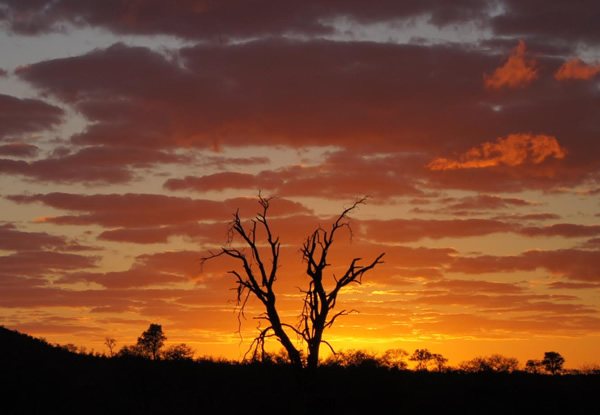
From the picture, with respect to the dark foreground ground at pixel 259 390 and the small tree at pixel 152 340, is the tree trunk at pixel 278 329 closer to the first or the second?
the dark foreground ground at pixel 259 390

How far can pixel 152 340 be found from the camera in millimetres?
114250

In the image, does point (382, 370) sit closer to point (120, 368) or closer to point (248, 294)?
point (248, 294)

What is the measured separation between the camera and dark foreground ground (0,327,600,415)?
153ft

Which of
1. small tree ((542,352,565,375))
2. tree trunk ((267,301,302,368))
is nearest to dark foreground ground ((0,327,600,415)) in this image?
tree trunk ((267,301,302,368))

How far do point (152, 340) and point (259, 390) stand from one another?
221ft

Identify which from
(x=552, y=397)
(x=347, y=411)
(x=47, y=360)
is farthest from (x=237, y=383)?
(x=552, y=397)

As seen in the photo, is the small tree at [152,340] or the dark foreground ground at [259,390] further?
the small tree at [152,340]

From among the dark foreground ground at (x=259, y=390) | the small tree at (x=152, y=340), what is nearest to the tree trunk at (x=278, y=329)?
the dark foreground ground at (x=259, y=390)

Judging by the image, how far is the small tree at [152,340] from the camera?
4449 inches

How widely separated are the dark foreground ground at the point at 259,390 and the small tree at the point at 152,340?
59.8 meters

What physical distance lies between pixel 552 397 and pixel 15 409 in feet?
89.5

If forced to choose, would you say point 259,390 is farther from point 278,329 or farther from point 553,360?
point 553,360

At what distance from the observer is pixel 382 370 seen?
5244 cm

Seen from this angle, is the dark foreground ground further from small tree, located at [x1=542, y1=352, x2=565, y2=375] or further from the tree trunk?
small tree, located at [x1=542, y1=352, x2=565, y2=375]
